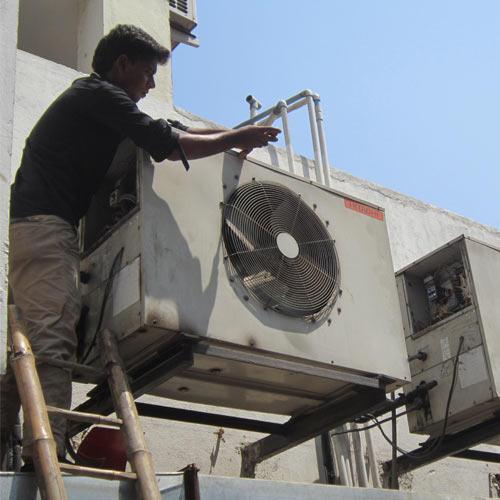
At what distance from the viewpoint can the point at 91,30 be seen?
709cm

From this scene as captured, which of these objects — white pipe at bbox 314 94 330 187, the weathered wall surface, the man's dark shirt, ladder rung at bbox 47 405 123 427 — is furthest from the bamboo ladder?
white pipe at bbox 314 94 330 187

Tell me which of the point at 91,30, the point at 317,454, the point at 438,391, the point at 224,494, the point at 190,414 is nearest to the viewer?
the point at 224,494

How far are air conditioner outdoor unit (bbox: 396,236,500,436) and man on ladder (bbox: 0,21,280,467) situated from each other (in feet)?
6.57

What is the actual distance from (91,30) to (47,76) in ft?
4.31

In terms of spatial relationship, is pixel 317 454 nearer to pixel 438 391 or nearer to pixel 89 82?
pixel 438 391

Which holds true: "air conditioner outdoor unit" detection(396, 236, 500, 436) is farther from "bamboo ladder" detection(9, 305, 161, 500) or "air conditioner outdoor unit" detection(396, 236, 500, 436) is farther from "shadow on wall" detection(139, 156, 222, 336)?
"bamboo ladder" detection(9, 305, 161, 500)

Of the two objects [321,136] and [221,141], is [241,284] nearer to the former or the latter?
[221,141]

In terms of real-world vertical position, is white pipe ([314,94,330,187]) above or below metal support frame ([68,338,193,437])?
above

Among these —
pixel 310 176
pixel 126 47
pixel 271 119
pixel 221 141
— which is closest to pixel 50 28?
pixel 271 119

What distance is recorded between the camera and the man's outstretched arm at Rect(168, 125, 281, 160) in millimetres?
3830

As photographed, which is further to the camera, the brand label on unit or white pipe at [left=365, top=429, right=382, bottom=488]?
white pipe at [left=365, top=429, right=382, bottom=488]

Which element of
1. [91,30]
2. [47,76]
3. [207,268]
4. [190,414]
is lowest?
[190,414]

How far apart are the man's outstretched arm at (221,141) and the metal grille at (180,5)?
419 cm

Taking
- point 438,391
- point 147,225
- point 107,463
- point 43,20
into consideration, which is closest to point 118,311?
point 147,225
